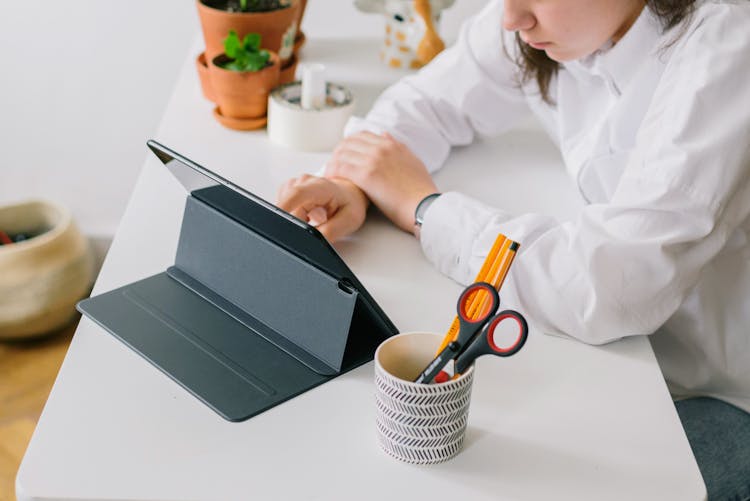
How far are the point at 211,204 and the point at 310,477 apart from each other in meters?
0.34

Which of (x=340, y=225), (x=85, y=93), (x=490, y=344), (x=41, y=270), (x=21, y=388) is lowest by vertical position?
(x=21, y=388)

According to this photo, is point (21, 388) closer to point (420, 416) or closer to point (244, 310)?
point (244, 310)

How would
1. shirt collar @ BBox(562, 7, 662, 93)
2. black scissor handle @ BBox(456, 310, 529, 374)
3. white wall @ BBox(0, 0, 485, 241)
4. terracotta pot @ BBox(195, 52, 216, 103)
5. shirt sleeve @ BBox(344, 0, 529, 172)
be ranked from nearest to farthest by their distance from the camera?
black scissor handle @ BBox(456, 310, 529, 374)
shirt collar @ BBox(562, 7, 662, 93)
shirt sleeve @ BBox(344, 0, 529, 172)
terracotta pot @ BBox(195, 52, 216, 103)
white wall @ BBox(0, 0, 485, 241)

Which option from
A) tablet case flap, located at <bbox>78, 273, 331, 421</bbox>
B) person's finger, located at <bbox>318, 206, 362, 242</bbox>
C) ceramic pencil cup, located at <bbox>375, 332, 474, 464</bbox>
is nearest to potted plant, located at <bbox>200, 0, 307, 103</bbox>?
person's finger, located at <bbox>318, 206, 362, 242</bbox>

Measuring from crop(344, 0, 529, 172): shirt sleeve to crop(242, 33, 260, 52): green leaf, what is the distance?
0.65ft

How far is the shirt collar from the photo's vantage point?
102 centimetres

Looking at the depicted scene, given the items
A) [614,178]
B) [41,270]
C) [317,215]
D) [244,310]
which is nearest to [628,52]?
[614,178]

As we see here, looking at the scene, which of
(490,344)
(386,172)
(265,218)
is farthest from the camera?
(386,172)

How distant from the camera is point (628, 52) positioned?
1049mm

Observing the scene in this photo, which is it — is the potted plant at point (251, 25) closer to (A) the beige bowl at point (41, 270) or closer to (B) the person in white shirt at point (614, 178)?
(B) the person in white shirt at point (614, 178)

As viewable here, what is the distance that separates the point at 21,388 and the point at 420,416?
1472 mm

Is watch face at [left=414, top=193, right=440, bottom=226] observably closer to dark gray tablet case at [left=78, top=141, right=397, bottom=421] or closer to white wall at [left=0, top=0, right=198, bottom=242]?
dark gray tablet case at [left=78, top=141, right=397, bottom=421]

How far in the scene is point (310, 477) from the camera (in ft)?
2.39

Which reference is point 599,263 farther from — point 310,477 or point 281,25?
point 281,25
